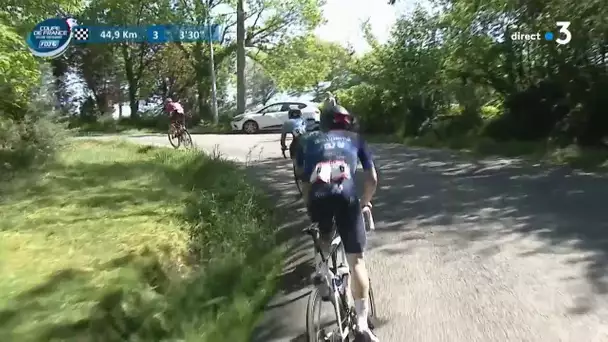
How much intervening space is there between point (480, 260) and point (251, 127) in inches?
924

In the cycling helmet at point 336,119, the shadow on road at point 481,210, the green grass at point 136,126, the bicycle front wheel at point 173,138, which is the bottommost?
the green grass at point 136,126

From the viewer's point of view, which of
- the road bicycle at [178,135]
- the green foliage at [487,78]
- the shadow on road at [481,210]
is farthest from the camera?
the road bicycle at [178,135]

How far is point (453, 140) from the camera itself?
839 inches

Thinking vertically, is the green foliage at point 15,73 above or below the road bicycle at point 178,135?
above

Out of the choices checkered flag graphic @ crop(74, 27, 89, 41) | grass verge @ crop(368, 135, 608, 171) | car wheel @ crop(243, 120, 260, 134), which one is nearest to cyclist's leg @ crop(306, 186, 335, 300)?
grass verge @ crop(368, 135, 608, 171)

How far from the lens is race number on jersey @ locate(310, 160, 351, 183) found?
187 inches

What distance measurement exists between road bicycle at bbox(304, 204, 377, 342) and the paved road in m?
0.82

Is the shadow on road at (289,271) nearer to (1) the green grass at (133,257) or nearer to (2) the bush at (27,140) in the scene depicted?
(1) the green grass at (133,257)

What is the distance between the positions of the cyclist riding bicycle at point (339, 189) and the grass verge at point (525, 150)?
34.6ft

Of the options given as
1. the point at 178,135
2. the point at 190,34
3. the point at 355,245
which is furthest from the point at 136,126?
the point at 355,245

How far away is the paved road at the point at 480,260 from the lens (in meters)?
5.84

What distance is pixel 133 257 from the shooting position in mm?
7434

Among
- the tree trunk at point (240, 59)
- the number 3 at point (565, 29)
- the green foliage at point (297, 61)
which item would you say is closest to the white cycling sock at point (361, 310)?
the number 3 at point (565, 29)

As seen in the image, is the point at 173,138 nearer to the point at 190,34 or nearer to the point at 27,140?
the point at 27,140
